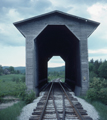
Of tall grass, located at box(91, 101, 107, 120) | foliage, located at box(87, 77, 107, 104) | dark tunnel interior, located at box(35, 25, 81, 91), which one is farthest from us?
dark tunnel interior, located at box(35, 25, 81, 91)

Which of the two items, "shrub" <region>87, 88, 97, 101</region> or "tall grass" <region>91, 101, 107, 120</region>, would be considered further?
"shrub" <region>87, 88, 97, 101</region>

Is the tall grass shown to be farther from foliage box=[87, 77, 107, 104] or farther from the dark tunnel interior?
the dark tunnel interior

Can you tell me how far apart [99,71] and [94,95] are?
41276 millimetres

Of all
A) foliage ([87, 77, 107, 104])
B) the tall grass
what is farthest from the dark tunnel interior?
the tall grass

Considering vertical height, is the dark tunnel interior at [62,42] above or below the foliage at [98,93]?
above

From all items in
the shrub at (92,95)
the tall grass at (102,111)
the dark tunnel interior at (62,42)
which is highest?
the dark tunnel interior at (62,42)

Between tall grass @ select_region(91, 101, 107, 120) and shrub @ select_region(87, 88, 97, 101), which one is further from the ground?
shrub @ select_region(87, 88, 97, 101)

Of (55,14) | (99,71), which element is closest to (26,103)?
(55,14)

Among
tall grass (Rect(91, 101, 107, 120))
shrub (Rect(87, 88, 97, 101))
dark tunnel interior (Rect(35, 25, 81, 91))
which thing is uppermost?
dark tunnel interior (Rect(35, 25, 81, 91))

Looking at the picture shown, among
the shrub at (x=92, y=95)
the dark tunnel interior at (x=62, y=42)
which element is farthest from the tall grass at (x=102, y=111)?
the dark tunnel interior at (x=62, y=42)

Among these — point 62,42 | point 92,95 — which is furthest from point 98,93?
point 62,42

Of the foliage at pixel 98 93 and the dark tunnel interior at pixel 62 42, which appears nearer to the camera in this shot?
the foliage at pixel 98 93

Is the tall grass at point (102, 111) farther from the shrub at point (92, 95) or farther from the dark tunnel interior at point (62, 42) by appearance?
the dark tunnel interior at point (62, 42)

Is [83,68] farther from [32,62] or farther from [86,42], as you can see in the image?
[32,62]
